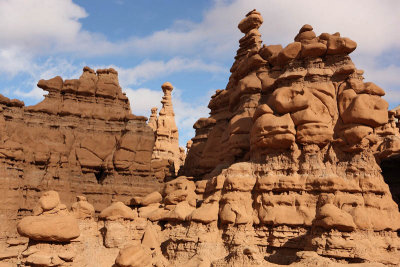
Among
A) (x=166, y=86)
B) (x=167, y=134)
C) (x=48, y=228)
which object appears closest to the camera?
(x=48, y=228)

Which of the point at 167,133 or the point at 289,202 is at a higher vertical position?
the point at 167,133

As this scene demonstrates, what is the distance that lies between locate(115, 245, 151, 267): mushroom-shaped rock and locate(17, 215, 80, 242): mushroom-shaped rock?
91.7 inches

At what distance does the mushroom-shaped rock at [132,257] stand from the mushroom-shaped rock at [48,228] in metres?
2.33

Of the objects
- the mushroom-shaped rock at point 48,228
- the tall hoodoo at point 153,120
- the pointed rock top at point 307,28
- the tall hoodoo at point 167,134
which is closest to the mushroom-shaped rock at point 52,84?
the mushroom-shaped rock at point 48,228

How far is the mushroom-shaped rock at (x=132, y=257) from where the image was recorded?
60.5 feet

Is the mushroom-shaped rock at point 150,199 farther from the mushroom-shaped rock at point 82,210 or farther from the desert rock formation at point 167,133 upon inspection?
the desert rock formation at point 167,133

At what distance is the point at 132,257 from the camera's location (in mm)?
18625

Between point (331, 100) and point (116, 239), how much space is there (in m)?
14.0

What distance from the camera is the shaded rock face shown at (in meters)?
27.6

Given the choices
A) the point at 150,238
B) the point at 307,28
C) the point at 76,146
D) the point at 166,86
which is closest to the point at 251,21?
the point at 307,28

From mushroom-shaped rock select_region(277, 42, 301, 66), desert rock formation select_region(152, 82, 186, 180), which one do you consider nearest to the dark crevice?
mushroom-shaped rock select_region(277, 42, 301, 66)

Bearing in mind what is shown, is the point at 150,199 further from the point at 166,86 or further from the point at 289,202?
the point at 166,86

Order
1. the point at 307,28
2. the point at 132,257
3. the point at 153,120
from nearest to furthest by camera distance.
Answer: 1. the point at 132,257
2. the point at 307,28
3. the point at 153,120

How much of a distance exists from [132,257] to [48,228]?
403 cm
